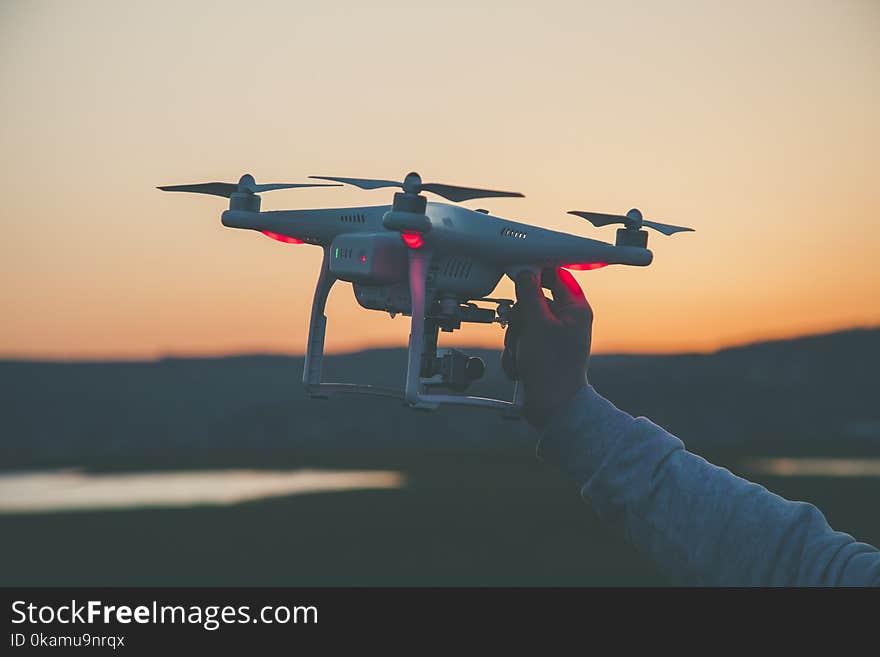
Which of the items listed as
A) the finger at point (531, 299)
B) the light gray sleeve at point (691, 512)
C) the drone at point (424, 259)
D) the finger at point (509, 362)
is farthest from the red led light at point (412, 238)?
the light gray sleeve at point (691, 512)

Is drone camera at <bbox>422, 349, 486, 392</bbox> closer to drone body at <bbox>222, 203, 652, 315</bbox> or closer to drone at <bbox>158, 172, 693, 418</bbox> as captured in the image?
drone at <bbox>158, 172, 693, 418</bbox>

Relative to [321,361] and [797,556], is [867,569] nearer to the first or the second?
[797,556]

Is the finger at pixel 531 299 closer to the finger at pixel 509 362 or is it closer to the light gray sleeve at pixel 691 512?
the finger at pixel 509 362

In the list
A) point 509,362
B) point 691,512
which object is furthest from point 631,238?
point 691,512

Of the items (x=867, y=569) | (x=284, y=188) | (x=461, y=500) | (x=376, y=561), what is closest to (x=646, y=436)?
(x=867, y=569)

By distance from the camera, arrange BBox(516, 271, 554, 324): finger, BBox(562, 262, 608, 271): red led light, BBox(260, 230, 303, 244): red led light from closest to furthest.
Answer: BBox(516, 271, 554, 324): finger → BBox(260, 230, 303, 244): red led light → BBox(562, 262, 608, 271): red led light

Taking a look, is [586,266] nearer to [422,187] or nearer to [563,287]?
[563,287]

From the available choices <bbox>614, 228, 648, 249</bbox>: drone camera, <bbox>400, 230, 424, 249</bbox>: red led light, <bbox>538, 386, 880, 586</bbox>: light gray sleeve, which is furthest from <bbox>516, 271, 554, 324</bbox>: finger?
<bbox>614, 228, 648, 249</bbox>: drone camera
